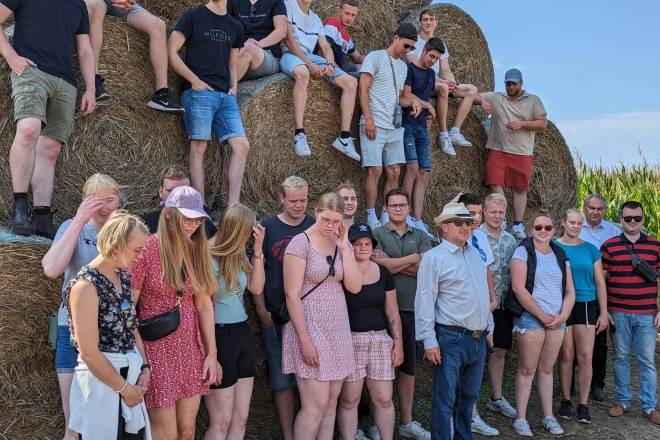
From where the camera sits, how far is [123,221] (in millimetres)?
3561

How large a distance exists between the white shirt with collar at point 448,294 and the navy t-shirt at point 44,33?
2883 millimetres

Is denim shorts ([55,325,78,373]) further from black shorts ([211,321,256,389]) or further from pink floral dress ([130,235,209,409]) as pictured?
black shorts ([211,321,256,389])

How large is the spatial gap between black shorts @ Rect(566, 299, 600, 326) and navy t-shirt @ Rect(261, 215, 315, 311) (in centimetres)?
283

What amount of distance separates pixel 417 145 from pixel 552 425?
3096 millimetres

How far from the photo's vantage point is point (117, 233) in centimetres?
353

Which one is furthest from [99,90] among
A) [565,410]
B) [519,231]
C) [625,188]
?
[625,188]

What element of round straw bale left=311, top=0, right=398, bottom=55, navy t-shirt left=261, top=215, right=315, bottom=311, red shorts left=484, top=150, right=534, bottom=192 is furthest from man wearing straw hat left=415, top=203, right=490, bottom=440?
round straw bale left=311, top=0, right=398, bottom=55

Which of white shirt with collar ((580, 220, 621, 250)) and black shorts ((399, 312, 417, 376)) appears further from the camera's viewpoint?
white shirt with collar ((580, 220, 621, 250))

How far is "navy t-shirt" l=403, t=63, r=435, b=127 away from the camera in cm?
751

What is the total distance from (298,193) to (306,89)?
1.97 meters

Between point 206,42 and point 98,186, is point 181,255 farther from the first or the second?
point 206,42

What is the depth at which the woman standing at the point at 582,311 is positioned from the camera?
21.6 ft

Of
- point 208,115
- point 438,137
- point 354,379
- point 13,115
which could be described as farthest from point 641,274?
point 13,115

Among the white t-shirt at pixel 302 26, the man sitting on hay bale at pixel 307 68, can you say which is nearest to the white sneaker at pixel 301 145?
the man sitting on hay bale at pixel 307 68
